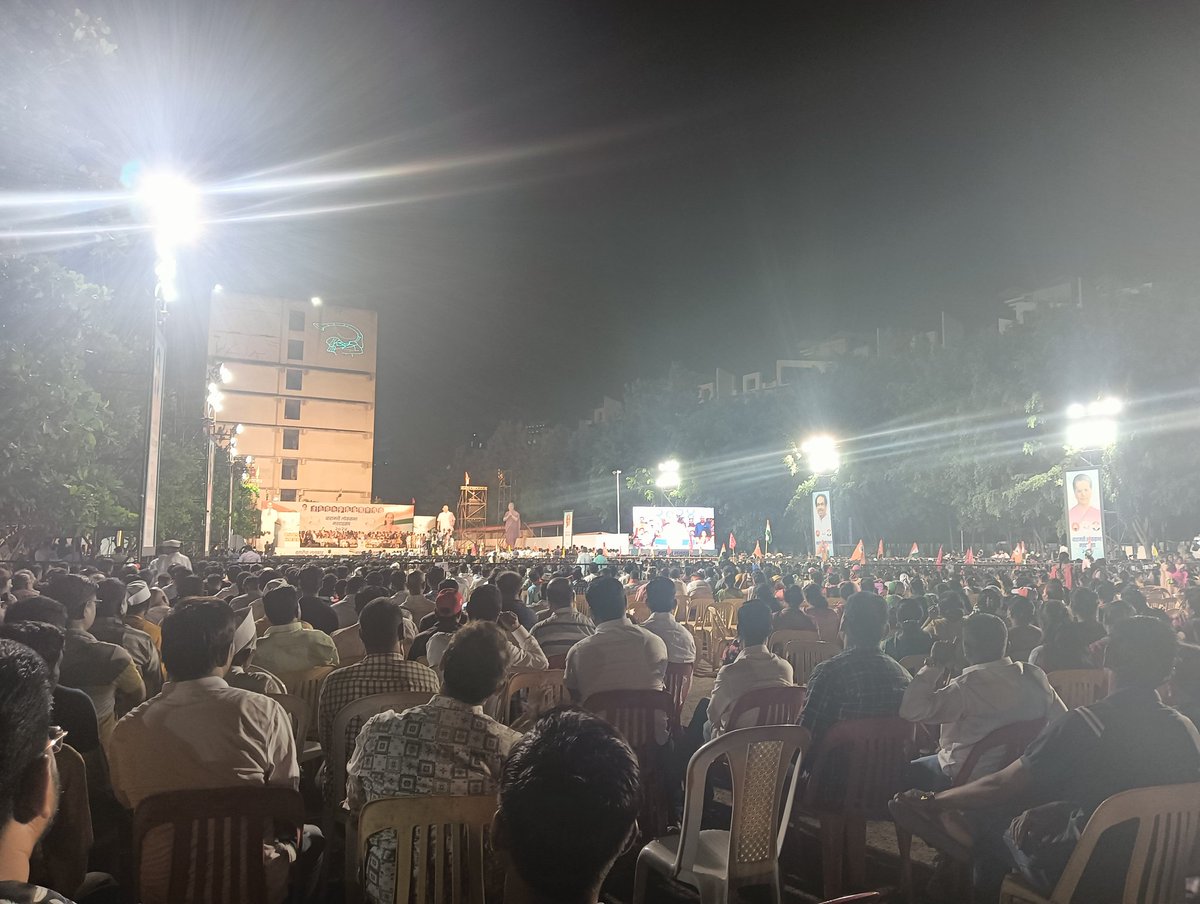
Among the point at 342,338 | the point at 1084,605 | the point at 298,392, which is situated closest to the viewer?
the point at 1084,605

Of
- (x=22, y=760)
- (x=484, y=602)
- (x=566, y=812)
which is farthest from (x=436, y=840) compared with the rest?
(x=484, y=602)

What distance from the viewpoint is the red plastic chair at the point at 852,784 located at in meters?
3.95

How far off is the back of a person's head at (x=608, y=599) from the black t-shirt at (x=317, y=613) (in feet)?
12.2

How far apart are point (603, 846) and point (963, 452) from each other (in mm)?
39852

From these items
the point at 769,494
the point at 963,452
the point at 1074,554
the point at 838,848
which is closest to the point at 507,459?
the point at 769,494

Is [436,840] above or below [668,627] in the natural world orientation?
below

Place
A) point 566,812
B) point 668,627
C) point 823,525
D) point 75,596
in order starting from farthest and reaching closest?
1. point 823,525
2. point 668,627
3. point 75,596
4. point 566,812

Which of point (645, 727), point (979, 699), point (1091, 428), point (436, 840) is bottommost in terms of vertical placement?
point (645, 727)

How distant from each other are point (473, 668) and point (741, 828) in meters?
1.41

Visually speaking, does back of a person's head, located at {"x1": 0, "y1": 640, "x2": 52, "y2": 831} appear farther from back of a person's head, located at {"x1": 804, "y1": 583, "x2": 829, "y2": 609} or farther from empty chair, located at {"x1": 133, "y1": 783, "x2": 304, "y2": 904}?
back of a person's head, located at {"x1": 804, "y1": 583, "x2": 829, "y2": 609}

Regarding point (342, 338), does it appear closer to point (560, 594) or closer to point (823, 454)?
point (823, 454)

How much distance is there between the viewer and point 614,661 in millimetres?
5004

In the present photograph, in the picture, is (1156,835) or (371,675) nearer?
(1156,835)

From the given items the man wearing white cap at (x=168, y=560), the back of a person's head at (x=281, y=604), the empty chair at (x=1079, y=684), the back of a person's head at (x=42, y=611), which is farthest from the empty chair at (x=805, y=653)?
the man wearing white cap at (x=168, y=560)
